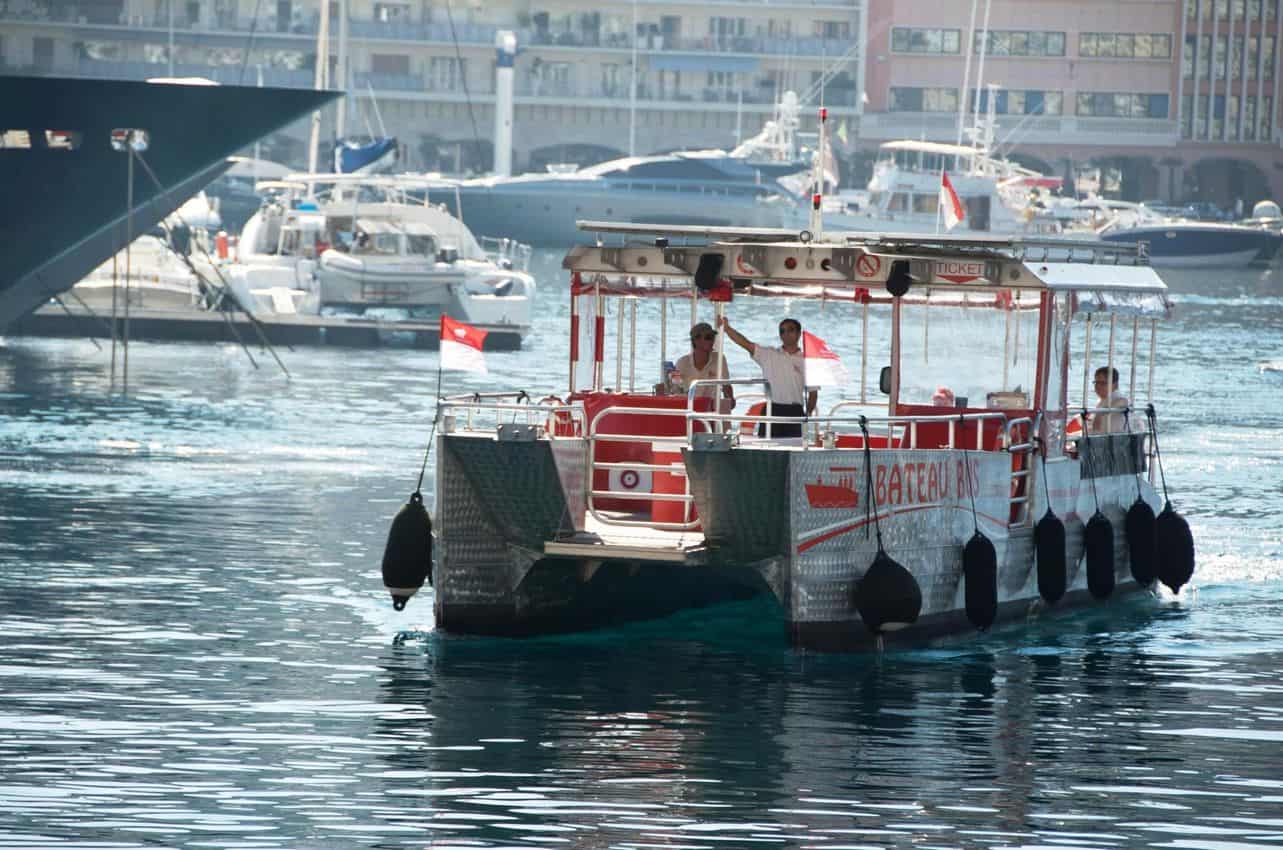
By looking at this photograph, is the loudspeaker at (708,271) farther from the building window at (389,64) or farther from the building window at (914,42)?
the building window at (914,42)

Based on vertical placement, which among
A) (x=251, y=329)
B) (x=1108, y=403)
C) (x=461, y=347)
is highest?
(x=461, y=347)

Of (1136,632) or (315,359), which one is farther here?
(315,359)

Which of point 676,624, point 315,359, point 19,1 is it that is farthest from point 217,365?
point 676,624

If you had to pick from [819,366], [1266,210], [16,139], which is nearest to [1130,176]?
[1266,210]

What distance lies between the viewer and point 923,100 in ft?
435

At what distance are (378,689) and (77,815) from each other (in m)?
4.07

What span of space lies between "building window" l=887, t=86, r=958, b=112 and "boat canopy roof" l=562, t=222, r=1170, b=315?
112493 mm

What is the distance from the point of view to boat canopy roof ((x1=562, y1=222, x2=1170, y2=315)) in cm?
1866

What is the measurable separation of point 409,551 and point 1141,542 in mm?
6846

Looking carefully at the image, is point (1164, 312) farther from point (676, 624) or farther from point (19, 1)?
point (19, 1)

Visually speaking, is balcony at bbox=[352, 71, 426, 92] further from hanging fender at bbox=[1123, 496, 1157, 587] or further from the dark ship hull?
hanging fender at bbox=[1123, 496, 1157, 587]

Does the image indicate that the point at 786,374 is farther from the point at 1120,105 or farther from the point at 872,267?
the point at 1120,105

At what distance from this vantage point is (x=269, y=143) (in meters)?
127

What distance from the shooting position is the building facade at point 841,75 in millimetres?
129875
